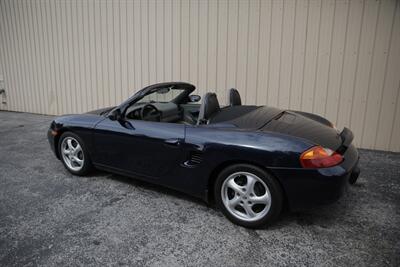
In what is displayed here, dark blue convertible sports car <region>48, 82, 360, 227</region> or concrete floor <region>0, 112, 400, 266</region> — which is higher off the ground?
dark blue convertible sports car <region>48, 82, 360, 227</region>

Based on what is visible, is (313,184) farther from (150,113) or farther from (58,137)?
(58,137)

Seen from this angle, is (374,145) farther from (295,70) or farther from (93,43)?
(93,43)

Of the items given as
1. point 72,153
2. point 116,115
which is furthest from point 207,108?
point 72,153

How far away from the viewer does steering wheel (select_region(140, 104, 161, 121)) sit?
3367 mm

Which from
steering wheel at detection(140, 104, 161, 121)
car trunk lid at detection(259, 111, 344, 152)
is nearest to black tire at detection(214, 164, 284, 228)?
car trunk lid at detection(259, 111, 344, 152)

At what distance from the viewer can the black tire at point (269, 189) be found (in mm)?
2512

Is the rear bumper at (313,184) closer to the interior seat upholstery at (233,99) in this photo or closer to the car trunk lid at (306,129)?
the car trunk lid at (306,129)

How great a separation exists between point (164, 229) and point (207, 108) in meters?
1.15

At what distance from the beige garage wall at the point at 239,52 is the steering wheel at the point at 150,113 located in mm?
759

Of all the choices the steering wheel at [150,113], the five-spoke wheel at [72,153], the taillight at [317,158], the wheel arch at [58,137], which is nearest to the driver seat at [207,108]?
the steering wheel at [150,113]

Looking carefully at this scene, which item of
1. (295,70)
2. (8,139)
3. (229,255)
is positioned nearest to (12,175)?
(8,139)

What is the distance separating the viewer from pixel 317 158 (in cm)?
241

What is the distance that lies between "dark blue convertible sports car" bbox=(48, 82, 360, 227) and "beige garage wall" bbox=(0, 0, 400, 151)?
72 centimetres

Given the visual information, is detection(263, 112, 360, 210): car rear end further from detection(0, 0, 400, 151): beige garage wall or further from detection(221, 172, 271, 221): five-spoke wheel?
detection(0, 0, 400, 151): beige garage wall
